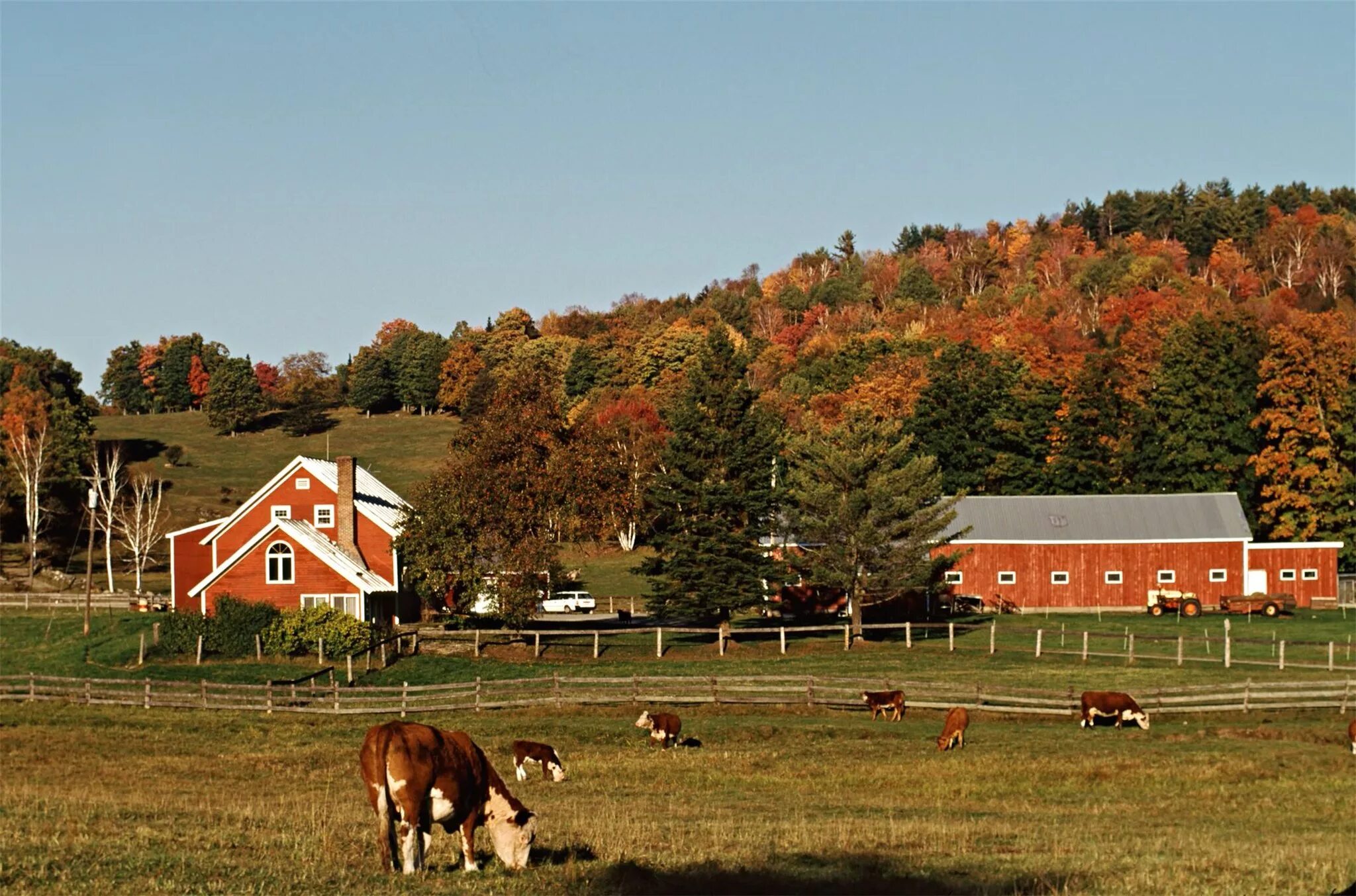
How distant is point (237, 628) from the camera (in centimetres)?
5688

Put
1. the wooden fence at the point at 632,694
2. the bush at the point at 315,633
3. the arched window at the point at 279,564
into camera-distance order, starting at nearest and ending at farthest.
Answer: the wooden fence at the point at 632,694 < the bush at the point at 315,633 < the arched window at the point at 279,564

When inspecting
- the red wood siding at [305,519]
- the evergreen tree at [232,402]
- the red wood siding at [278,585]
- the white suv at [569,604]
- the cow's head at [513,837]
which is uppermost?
the evergreen tree at [232,402]

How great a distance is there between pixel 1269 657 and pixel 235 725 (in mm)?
34039

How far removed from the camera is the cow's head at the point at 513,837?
1892 cm

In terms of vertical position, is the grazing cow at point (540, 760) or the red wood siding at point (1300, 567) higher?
the red wood siding at point (1300, 567)

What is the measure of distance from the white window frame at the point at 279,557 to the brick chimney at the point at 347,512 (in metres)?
4.11

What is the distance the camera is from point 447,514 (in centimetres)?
5881

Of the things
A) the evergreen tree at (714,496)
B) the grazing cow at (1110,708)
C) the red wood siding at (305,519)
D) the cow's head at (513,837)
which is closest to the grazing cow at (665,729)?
the grazing cow at (1110,708)

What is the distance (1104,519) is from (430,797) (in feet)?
201

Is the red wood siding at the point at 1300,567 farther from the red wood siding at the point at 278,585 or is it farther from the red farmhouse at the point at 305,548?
the red wood siding at the point at 278,585

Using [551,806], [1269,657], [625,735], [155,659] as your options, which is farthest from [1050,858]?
[155,659]

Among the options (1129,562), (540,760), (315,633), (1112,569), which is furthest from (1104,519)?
(540,760)

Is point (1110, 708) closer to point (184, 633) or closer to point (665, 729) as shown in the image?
point (665, 729)

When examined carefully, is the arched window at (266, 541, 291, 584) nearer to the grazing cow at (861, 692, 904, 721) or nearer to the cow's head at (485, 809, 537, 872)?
the grazing cow at (861, 692, 904, 721)
